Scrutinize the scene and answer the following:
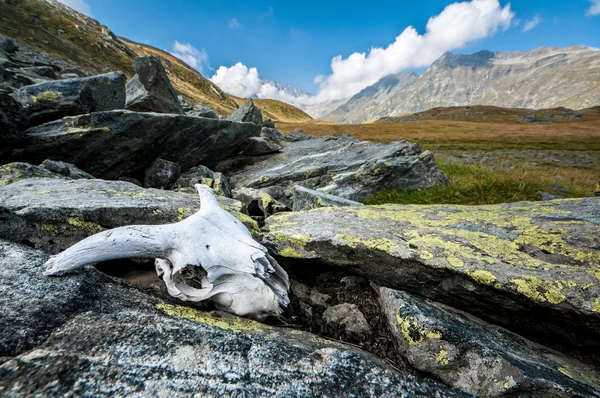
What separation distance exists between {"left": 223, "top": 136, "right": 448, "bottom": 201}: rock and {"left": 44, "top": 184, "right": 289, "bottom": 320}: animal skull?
28.4 feet

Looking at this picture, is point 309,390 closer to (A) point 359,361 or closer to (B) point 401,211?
(A) point 359,361

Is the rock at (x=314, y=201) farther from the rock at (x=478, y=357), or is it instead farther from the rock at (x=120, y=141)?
the rock at (x=120, y=141)

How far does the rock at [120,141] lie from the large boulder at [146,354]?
9.07 metres

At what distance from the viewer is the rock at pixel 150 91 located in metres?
17.4

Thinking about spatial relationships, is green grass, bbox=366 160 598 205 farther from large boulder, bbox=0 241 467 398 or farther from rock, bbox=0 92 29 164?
rock, bbox=0 92 29 164

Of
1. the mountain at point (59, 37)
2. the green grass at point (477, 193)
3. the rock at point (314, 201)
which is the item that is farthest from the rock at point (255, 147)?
the mountain at point (59, 37)

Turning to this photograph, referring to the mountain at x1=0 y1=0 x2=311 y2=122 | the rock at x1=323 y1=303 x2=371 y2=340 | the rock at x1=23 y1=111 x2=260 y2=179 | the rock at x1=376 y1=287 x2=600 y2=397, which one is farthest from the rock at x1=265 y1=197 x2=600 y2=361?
the mountain at x1=0 y1=0 x2=311 y2=122

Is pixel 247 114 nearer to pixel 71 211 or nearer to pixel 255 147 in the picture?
pixel 255 147

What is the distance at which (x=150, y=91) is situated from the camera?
1766 cm

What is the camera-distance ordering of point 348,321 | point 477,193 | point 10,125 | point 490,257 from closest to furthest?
point 348,321 → point 490,257 → point 10,125 → point 477,193

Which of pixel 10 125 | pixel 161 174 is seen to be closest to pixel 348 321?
pixel 161 174

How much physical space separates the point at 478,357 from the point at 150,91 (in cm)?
2030

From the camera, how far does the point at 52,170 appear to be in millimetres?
9773

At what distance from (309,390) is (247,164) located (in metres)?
16.0
